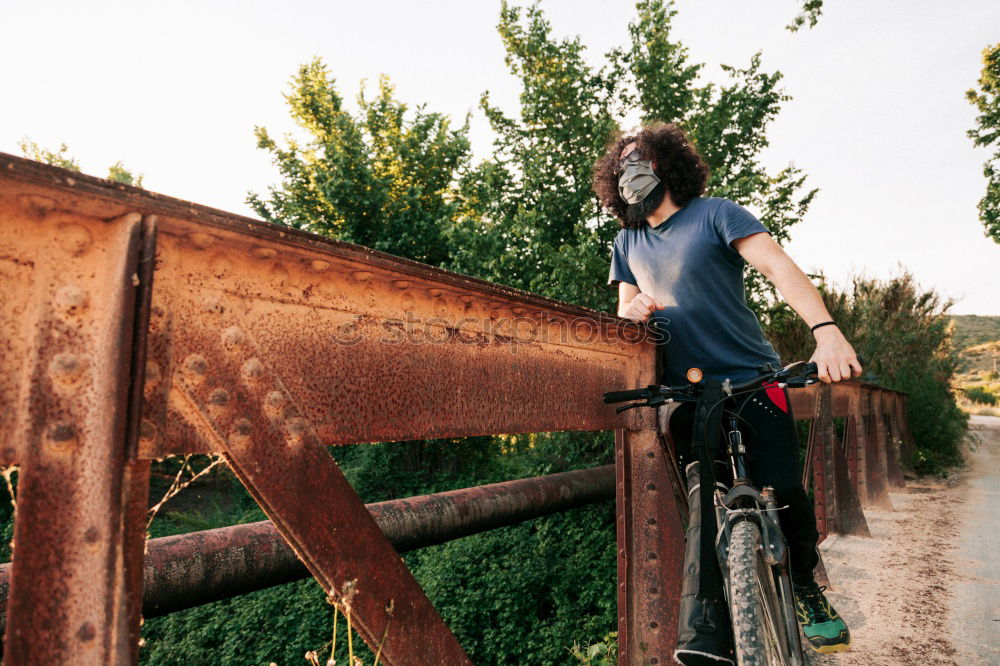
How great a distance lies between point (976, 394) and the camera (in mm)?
38031

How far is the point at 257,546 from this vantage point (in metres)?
1.90

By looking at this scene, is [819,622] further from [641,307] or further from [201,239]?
[201,239]

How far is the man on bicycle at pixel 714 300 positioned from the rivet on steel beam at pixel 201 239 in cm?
166

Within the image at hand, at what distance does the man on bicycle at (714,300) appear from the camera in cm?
206

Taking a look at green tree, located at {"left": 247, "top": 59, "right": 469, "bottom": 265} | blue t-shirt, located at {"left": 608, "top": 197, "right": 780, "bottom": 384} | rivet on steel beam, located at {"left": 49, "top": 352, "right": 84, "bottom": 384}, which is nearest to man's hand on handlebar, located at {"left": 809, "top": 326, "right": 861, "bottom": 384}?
blue t-shirt, located at {"left": 608, "top": 197, "right": 780, "bottom": 384}

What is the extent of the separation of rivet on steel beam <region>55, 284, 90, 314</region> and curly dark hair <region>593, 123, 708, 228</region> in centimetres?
225

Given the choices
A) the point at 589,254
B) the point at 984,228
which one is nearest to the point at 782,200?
the point at 589,254

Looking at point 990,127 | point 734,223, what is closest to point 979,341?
point 990,127

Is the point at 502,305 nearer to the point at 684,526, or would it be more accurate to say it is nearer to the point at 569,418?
the point at 569,418

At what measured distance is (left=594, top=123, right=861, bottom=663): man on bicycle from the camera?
2.06 m

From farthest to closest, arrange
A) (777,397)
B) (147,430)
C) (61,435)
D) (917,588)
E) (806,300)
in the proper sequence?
(917,588) < (777,397) < (806,300) < (147,430) < (61,435)

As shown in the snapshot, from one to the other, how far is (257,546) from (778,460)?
1801 mm

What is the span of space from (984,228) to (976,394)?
89.0 ft

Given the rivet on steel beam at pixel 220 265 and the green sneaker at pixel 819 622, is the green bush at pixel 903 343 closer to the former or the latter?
the green sneaker at pixel 819 622
